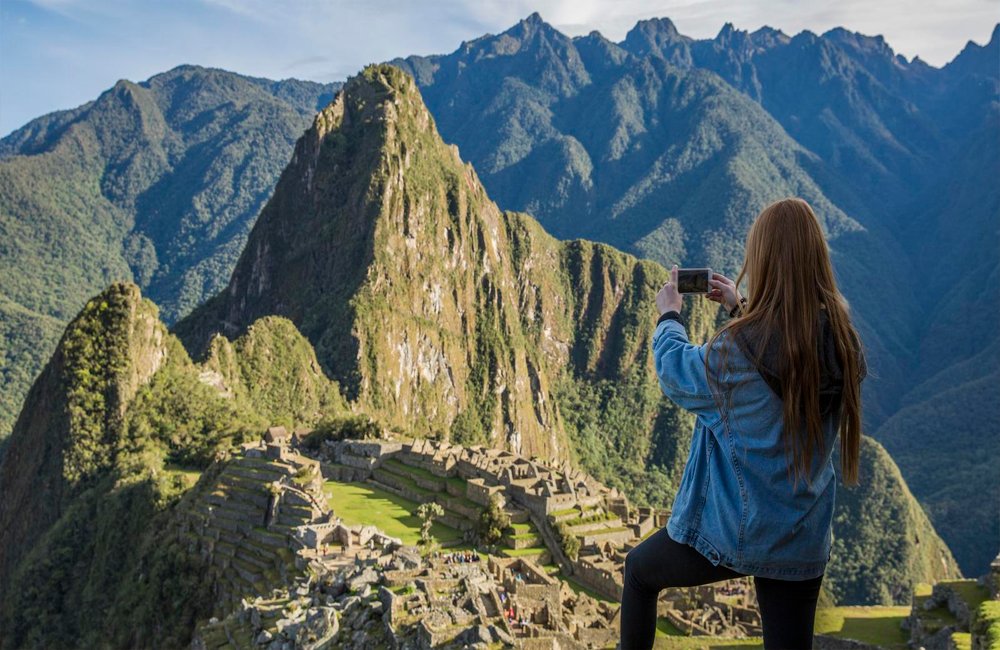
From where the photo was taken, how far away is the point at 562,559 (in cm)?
4116

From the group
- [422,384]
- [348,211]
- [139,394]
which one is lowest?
[139,394]

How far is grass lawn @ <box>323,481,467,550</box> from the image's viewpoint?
41.3 meters

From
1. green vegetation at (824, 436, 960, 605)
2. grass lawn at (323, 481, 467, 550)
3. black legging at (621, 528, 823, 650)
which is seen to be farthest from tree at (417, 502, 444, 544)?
green vegetation at (824, 436, 960, 605)

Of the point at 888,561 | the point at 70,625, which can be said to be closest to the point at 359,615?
the point at 70,625

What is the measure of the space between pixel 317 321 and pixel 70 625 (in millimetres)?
69764

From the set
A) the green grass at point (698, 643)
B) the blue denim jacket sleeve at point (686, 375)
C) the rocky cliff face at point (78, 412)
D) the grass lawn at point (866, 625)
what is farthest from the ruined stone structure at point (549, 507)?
the blue denim jacket sleeve at point (686, 375)

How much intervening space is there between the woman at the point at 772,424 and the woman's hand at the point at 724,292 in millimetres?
72

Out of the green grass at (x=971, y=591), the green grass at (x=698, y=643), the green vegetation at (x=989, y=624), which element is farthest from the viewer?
the green grass at (x=971, y=591)

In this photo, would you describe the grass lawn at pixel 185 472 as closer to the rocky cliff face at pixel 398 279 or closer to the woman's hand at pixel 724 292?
the rocky cliff face at pixel 398 279

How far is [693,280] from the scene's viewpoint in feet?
19.5

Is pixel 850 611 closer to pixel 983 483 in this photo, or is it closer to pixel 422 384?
pixel 422 384

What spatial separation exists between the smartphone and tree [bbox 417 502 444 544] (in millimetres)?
34214

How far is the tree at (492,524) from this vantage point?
1623 inches

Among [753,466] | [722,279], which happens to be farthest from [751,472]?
[722,279]
